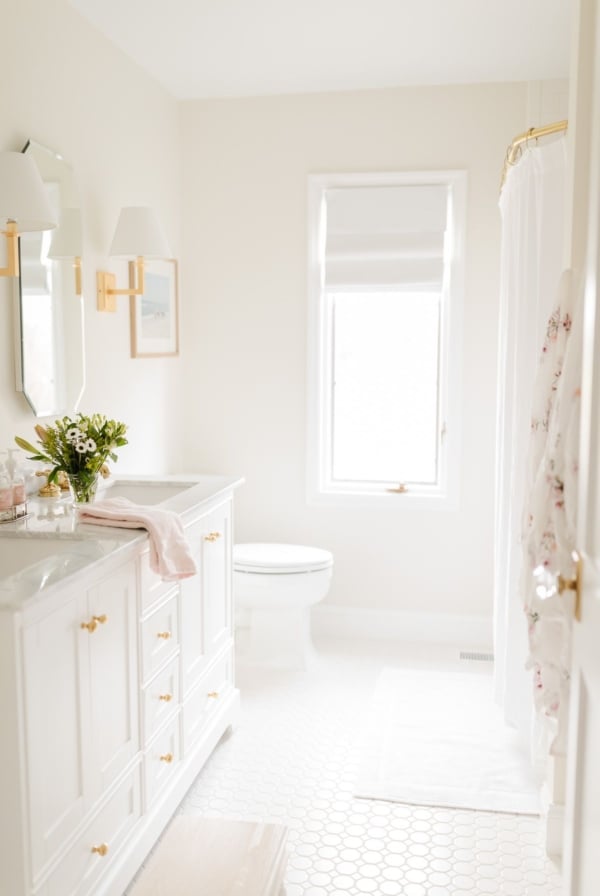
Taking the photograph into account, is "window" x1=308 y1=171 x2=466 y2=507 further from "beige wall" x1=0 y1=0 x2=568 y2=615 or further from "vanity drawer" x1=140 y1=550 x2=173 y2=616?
"vanity drawer" x1=140 y1=550 x2=173 y2=616

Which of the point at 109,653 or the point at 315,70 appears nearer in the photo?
the point at 109,653

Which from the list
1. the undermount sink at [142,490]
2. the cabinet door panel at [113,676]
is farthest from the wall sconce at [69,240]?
the cabinet door panel at [113,676]

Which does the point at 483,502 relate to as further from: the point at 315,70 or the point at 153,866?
the point at 153,866

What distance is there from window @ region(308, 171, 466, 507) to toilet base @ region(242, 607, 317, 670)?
65 cm

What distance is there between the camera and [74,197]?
2.95 meters

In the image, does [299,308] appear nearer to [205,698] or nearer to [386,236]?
[386,236]

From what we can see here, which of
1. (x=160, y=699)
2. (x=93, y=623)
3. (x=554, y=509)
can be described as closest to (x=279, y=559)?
(x=160, y=699)

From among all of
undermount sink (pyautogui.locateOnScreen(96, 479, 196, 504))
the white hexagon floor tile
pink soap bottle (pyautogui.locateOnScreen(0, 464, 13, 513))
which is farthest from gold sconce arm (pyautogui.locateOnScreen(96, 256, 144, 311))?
the white hexagon floor tile

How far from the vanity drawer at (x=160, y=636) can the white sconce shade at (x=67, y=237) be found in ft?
3.96

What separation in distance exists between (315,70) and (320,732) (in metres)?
2.67

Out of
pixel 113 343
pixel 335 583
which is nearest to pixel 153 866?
pixel 113 343

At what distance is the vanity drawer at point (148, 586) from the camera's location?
2.20 meters

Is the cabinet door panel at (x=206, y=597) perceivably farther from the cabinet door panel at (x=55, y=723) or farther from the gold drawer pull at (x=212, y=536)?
the cabinet door panel at (x=55, y=723)

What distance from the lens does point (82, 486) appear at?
2.39 metres
